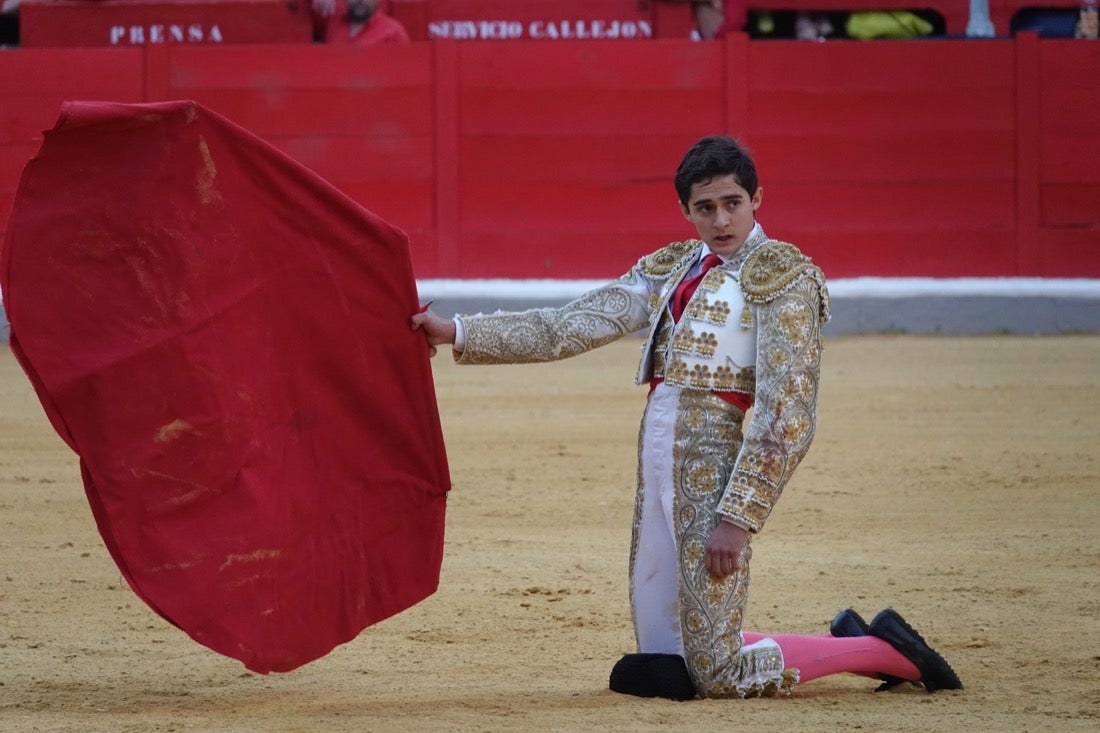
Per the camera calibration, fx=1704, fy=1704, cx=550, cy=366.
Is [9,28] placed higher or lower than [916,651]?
higher

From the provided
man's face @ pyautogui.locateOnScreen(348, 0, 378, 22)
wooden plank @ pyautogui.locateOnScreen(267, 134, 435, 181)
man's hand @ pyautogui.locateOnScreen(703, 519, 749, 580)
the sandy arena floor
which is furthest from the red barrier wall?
man's hand @ pyautogui.locateOnScreen(703, 519, 749, 580)

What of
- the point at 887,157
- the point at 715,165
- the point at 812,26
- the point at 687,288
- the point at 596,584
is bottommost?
the point at 596,584

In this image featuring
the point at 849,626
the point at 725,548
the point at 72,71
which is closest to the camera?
the point at 725,548

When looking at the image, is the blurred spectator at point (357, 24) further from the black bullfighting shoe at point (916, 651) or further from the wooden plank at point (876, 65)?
the black bullfighting shoe at point (916, 651)

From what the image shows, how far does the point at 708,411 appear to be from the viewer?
3.02 m

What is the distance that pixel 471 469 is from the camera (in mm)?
5695

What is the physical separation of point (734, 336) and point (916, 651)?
0.70 metres

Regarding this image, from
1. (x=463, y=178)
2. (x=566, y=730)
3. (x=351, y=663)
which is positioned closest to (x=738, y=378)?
(x=566, y=730)

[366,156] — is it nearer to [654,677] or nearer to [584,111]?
[584,111]

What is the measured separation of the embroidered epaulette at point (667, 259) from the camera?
3187mm

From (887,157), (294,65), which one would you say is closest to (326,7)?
(294,65)

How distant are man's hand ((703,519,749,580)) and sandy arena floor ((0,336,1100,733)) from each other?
249 mm

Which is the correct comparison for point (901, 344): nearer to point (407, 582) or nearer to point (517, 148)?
point (517, 148)

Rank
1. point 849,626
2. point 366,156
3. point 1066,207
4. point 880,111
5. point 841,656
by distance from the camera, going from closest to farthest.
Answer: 1. point 841,656
2. point 849,626
3. point 366,156
4. point 880,111
5. point 1066,207
